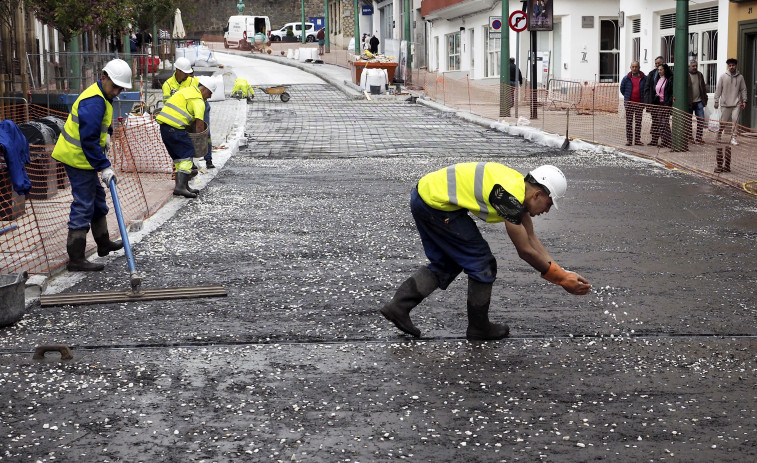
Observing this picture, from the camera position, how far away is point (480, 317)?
645 cm

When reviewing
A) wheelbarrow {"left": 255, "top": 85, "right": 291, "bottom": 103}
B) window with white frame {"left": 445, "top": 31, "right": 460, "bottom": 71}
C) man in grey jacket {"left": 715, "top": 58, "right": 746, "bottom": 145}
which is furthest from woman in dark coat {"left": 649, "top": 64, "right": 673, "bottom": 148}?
window with white frame {"left": 445, "top": 31, "right": 460, "bottom": 71}

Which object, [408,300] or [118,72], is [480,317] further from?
[118,72]

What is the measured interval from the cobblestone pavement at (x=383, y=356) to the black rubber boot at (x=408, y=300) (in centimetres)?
13

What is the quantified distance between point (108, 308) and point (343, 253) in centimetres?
264

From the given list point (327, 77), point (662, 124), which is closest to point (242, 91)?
point (327, 77)

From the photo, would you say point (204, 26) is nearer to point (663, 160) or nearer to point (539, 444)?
point (663, 160)

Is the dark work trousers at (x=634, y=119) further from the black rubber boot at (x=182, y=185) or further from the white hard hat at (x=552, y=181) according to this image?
the white hard hat at (x=552, y=181)

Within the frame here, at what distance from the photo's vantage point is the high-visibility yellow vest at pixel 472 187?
19.5ft

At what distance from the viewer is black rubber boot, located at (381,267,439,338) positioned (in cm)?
655

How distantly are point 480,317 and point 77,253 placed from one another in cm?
402

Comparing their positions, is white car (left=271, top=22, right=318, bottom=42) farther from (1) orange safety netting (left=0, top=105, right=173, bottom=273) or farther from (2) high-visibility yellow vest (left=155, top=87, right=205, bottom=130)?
(2) high-visibility yellow vest (left=155, top=87, right=205, bottom=130)

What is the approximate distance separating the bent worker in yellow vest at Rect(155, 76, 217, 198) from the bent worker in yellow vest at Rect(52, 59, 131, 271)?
4031 mm

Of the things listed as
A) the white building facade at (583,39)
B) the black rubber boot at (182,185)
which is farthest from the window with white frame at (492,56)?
the black rubber boot at (182,185)

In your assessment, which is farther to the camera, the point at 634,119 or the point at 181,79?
the point at 634,119
